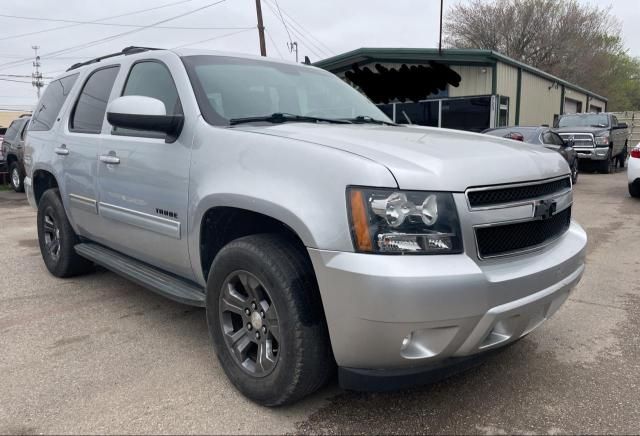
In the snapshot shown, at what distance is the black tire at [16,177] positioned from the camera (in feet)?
42.1

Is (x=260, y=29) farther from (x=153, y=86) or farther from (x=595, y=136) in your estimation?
(x=153, y=86)

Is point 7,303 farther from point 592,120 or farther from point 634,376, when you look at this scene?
point 592,120

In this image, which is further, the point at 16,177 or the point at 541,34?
the point at 541,34

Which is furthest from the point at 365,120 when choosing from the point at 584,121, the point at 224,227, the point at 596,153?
the point at 584,121

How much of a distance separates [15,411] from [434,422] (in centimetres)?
206

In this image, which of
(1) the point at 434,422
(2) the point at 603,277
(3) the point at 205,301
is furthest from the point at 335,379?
(2) the point at 603,277

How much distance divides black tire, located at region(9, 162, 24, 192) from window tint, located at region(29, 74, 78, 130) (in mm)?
8905

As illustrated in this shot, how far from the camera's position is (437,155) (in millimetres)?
2291

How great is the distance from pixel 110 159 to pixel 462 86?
55.5ft

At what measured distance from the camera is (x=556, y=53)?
37.4 metres

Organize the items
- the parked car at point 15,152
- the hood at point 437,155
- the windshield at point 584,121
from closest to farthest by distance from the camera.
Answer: the hood at point 437,155
the parked car at point 15,152
the windshield at point 584,121

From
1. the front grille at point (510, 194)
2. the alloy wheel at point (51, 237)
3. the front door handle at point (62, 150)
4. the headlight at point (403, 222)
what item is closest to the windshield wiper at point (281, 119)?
Answer: the headlight at point (403, 222)

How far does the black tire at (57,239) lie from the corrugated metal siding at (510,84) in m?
16.0

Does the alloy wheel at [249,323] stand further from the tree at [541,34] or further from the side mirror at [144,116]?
the tree at [541,34]
